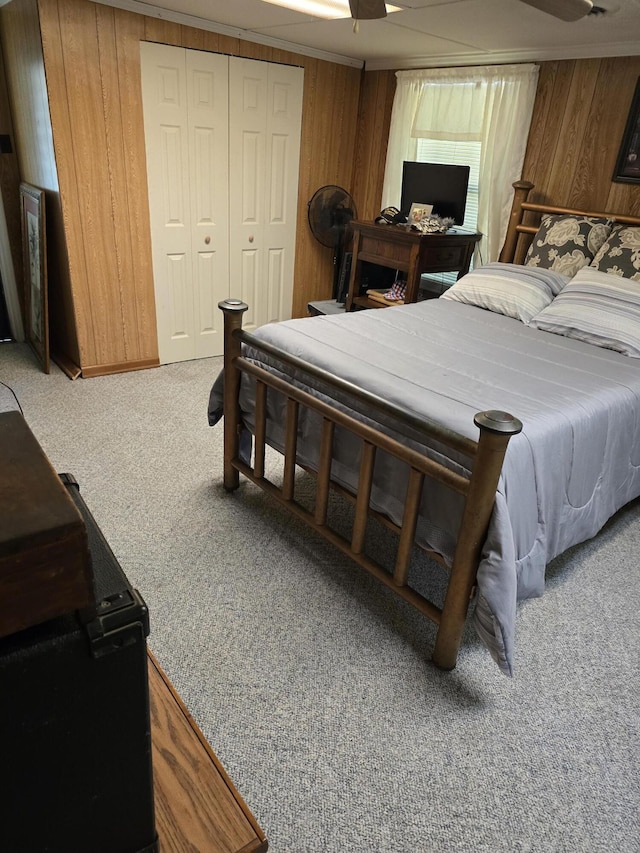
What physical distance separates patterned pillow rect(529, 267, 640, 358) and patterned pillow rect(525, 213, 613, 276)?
0.23 m

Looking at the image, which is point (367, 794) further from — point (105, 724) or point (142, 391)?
point (142, 391)

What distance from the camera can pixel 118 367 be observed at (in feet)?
12.2

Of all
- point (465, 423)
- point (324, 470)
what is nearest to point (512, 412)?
point (465, 423)

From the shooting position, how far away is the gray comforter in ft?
5.18

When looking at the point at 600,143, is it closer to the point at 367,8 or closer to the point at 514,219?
the point at 514,219

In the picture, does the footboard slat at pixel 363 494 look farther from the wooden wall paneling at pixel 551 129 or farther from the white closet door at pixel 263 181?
the white closet door at pixel 263 181

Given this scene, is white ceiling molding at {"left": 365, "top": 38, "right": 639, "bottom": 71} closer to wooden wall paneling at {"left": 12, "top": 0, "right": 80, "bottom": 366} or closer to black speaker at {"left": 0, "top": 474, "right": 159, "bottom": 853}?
wooden wall paneling at {"left": 12, "top": 0, "right": 80, "bottom": 366}

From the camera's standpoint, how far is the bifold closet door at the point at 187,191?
333cm

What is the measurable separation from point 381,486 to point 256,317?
9.16ft

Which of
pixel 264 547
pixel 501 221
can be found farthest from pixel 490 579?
pixel 501 221

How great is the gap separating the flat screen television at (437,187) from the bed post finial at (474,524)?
8.77ft

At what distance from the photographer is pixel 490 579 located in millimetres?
1525

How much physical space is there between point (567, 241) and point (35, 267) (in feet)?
10.3

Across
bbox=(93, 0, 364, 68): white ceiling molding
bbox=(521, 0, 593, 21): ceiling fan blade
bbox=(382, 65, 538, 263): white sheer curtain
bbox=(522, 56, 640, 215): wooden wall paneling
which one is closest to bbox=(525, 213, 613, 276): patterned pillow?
bbox=(522, 56, 640, 215): wooden wall paneling
